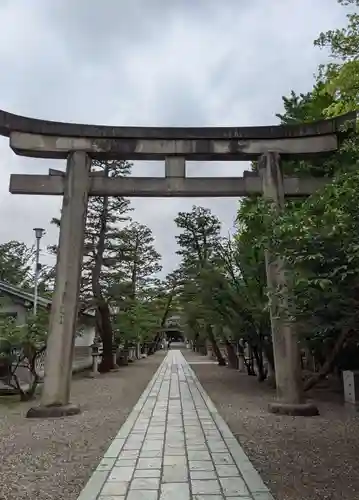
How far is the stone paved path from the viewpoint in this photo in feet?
14.5

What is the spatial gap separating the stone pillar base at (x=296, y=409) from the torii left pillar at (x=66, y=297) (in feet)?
13.1

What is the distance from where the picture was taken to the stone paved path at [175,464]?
4.43 metres

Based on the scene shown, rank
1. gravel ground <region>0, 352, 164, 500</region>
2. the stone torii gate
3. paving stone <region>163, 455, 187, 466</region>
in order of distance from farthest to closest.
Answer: the stone torii gate, paving stone <region>163, 455, 187, 466</region>, gravel ground <region>0, 352, 164, 500</region>

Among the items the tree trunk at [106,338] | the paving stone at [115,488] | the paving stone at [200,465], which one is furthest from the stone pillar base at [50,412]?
the tree trunk at [106,338]

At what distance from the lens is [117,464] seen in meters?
5.52

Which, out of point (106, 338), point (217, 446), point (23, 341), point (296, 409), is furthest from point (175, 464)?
point (106, 338)

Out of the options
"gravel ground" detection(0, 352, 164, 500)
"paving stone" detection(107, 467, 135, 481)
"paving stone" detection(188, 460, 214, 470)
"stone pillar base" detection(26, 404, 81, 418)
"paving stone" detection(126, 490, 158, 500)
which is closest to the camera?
Result: "paving stone" detection(126, 490, 158, 500)

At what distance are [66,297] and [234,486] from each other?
5950mm

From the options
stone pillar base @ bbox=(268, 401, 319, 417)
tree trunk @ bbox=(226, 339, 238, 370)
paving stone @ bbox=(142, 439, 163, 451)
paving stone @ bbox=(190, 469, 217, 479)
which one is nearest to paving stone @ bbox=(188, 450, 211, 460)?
paving stone @ bbox=(142, 439, 163, 451)

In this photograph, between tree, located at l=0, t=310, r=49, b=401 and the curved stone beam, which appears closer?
the curved stone beam

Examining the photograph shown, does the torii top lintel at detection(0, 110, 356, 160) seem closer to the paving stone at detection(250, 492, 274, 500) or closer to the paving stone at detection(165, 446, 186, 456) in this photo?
the paving stone at detection(165, 446, 186, 456)

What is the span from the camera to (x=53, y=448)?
6543 millimetres

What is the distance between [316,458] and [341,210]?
124 inches

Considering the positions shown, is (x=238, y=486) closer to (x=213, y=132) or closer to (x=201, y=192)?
(x=201, y=192)
